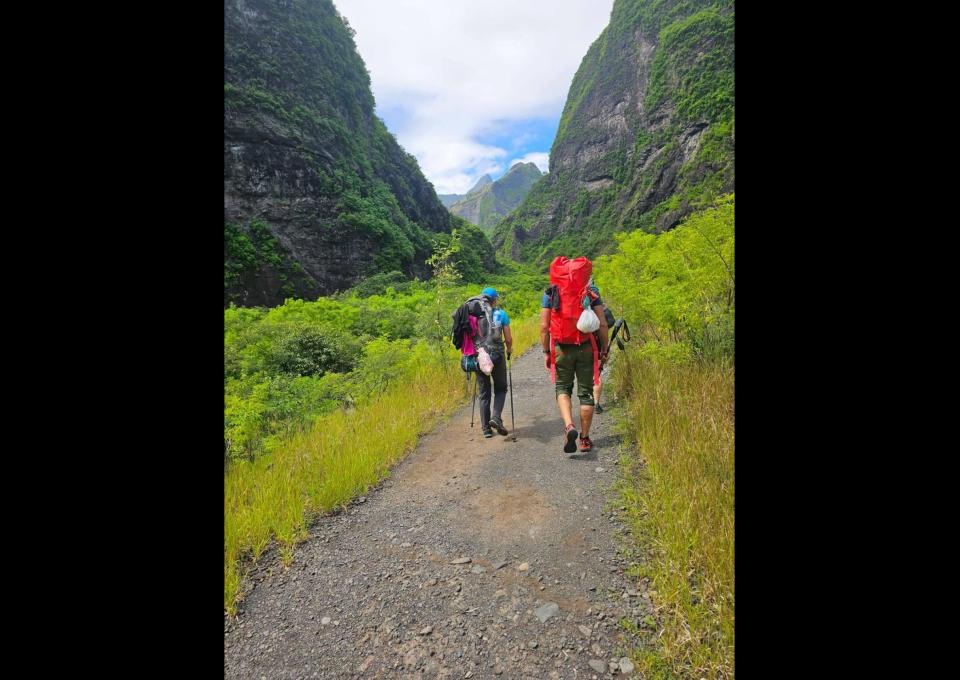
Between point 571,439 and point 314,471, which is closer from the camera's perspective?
point 314,471

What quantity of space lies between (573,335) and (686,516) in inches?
82.7

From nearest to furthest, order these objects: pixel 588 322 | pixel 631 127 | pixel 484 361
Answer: pixel 588 322, pixel 484 361, pixel 631 127

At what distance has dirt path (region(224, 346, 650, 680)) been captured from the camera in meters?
2.01

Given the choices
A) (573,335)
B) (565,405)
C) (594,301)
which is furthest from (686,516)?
(594,301)

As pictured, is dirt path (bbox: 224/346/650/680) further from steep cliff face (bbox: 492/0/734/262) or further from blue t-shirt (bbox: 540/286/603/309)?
steep cliff face (bbox: 492/0/734/262)

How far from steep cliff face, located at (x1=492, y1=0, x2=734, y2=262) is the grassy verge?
1808 inches

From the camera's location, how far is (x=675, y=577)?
85.9 inches

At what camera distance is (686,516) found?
2.46 meters

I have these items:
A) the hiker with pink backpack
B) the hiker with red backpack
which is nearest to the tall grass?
the hiker with pink backpack

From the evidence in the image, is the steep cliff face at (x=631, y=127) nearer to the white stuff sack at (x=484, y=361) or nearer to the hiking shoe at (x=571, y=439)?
the white stuff sack at (x=484, y=361)

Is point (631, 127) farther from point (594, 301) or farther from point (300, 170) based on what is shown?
point (594, 301)
